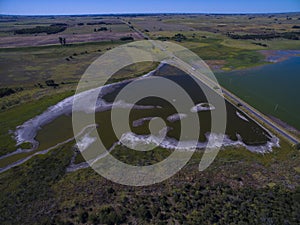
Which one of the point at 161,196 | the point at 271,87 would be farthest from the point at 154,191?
the point at 271,87

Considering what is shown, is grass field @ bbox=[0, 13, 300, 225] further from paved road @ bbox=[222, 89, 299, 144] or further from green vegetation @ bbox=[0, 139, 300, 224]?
paved road @ bbox=[222, 89, 299, 144]

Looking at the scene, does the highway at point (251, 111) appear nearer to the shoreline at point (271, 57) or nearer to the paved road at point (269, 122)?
the paved road at point (269, 122)

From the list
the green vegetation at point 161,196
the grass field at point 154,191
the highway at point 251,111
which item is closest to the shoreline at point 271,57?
the highway at point 251,111

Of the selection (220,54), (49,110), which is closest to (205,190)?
(49,110)

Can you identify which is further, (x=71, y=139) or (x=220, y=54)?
(x=220, y=54)

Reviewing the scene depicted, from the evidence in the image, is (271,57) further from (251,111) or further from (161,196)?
(161,196)

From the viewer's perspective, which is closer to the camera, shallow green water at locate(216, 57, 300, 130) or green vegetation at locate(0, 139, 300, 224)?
green vegetation at locate(0, 139, 300, 224)

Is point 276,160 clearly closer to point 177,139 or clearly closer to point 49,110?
point 177,139

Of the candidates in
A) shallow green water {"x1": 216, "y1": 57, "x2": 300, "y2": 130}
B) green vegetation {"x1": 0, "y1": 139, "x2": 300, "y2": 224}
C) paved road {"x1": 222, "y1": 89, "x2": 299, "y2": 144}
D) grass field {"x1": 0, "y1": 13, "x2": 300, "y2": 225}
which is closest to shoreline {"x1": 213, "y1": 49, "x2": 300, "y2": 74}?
shallow green water {"x1": 216, "y1": 57, "x2": 300, "y2": 130}
